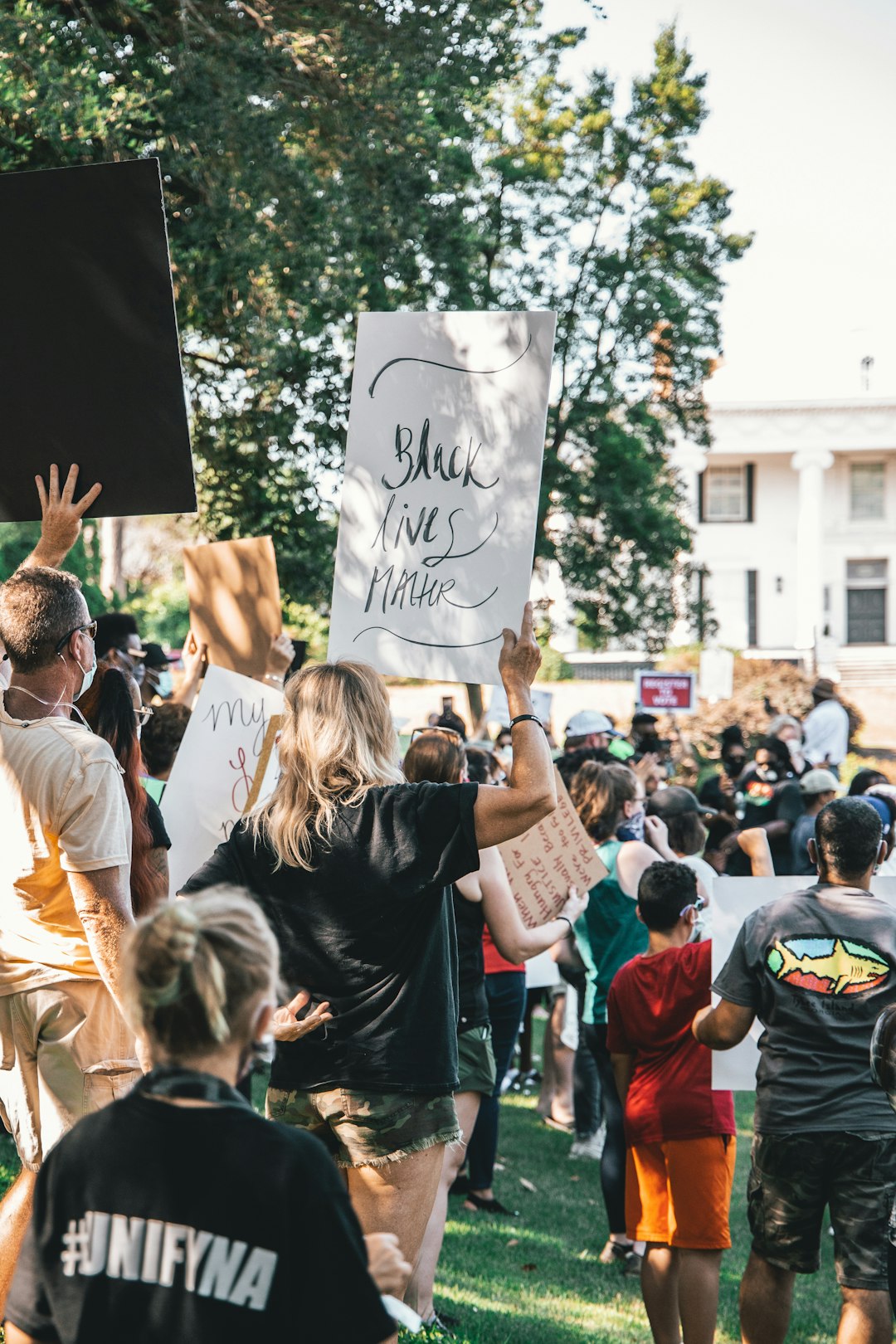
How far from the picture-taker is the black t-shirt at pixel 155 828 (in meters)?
3.78

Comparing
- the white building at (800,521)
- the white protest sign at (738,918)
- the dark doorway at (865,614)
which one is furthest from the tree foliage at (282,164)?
the dark doorway at (865,614)

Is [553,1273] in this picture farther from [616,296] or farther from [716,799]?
[616,296]

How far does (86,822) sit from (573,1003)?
560cm

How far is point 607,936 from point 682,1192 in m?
1.89

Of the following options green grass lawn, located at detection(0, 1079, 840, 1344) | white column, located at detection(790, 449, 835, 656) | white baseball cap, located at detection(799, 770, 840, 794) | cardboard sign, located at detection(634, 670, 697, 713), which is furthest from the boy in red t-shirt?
white column, located at detection(790, 449, 835, 656)

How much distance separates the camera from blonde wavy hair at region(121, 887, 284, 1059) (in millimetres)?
1823

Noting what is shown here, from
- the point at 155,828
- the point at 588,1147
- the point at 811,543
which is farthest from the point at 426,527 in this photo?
the point at 811,543

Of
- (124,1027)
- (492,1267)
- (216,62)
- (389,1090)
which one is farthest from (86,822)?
(216,62)

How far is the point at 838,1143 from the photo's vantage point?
404cm

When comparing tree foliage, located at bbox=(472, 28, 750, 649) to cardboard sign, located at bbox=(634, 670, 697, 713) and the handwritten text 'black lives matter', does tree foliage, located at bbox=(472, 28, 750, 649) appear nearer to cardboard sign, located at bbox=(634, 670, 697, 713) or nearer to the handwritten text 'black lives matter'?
cardboard sign, located at bbox=(634, 670, 697, 713)

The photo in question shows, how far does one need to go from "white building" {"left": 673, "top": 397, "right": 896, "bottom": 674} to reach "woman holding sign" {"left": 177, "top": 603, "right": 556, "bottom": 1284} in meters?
38.3

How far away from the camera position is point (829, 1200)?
4137mm

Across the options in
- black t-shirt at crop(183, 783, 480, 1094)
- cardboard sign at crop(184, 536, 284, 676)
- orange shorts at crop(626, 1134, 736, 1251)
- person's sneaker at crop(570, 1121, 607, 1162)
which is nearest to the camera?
black t-shirt at crop(183, 783, 480, 1094)

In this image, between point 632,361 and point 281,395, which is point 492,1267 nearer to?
point 281,395
